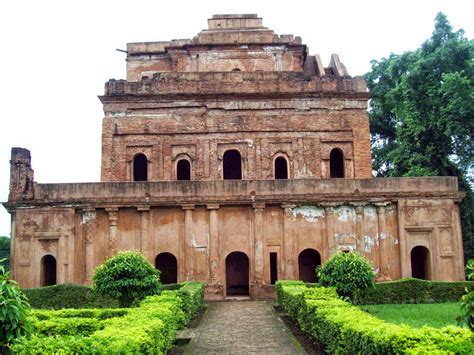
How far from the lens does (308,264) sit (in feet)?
76.1

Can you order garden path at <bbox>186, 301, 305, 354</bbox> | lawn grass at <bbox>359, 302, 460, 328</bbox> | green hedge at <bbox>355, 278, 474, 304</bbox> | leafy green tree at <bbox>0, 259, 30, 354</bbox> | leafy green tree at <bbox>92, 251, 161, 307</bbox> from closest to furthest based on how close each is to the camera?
leafy green tree at <bbox>0, 259, 30, 354</bbox> → garden path at <bbox>186, 301, 305, 354</bbox> → lawn grass at <bbox>359, 302, 460, 328</bbox> → leafy green tree at <bbox>92, 251, 161, 307</bbox> → green hedge at <bbox>355, 278, 474, 304</bbox>

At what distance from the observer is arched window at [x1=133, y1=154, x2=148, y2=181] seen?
27250mm

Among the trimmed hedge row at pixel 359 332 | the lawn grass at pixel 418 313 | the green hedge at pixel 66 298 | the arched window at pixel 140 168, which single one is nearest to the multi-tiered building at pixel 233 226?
the green hedge at pixel 66 298

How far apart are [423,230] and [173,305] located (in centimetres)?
1329

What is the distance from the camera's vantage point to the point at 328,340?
993 cm

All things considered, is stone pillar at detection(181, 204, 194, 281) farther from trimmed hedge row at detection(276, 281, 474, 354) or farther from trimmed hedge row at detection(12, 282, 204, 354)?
trimmed hedge row at detection(276, 281, 474, 354)

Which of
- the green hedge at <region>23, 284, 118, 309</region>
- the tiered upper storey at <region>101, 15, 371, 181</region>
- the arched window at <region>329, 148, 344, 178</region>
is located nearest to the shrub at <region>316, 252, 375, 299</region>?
the green hedge at <region>23, 284, 118, 309</region>

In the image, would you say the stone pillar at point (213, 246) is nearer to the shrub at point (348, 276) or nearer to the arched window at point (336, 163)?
the shrub at point (348, 276)

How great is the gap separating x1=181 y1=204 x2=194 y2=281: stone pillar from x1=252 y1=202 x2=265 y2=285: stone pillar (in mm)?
2537

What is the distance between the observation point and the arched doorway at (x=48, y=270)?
2183 centimetres

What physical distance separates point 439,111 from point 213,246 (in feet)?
48.5

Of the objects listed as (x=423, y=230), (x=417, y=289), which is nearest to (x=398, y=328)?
(x=417, y=289)

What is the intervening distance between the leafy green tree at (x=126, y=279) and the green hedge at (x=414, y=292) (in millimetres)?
7261

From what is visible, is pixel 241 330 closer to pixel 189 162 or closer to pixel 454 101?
pixel 189 162
